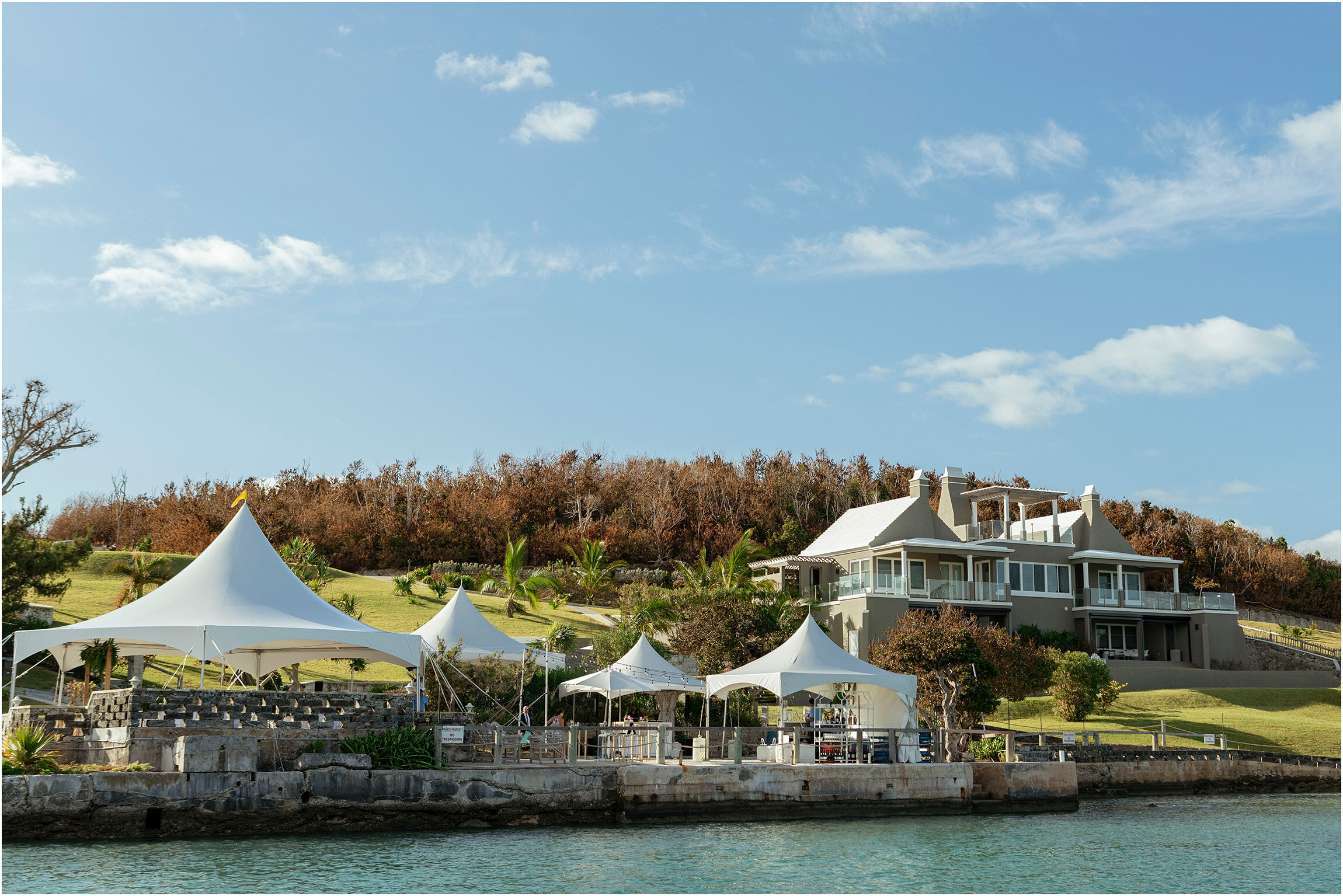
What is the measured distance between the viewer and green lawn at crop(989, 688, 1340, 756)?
3100 cm

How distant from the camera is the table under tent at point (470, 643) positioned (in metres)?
27.2

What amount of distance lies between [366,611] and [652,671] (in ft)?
64.4

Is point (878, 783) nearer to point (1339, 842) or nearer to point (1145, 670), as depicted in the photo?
point (1339, 842)

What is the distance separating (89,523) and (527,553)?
26843mm

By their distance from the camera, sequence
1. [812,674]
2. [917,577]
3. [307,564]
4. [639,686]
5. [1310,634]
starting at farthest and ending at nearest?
[1310,634] → [917,577] → [307,564] → [639,686] → [812,674]

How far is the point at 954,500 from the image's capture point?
154 feet

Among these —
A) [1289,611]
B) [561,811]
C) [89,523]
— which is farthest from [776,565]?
[89,523]

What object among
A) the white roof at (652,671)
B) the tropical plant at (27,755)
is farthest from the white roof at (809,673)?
the tropical plant at (27,755)

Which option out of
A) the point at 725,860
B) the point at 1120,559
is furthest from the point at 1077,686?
the point at 725,860

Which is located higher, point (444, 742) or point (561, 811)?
point (444, 742)

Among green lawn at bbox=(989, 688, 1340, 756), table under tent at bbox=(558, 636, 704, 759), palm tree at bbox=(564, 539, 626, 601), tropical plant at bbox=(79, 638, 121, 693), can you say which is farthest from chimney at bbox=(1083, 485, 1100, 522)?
tropical plant at bbox=(79, 638, 121, 693)

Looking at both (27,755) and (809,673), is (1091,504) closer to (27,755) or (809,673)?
(809,673)

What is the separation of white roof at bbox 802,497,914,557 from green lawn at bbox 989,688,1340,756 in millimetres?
10313

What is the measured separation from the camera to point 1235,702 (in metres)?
37.2
